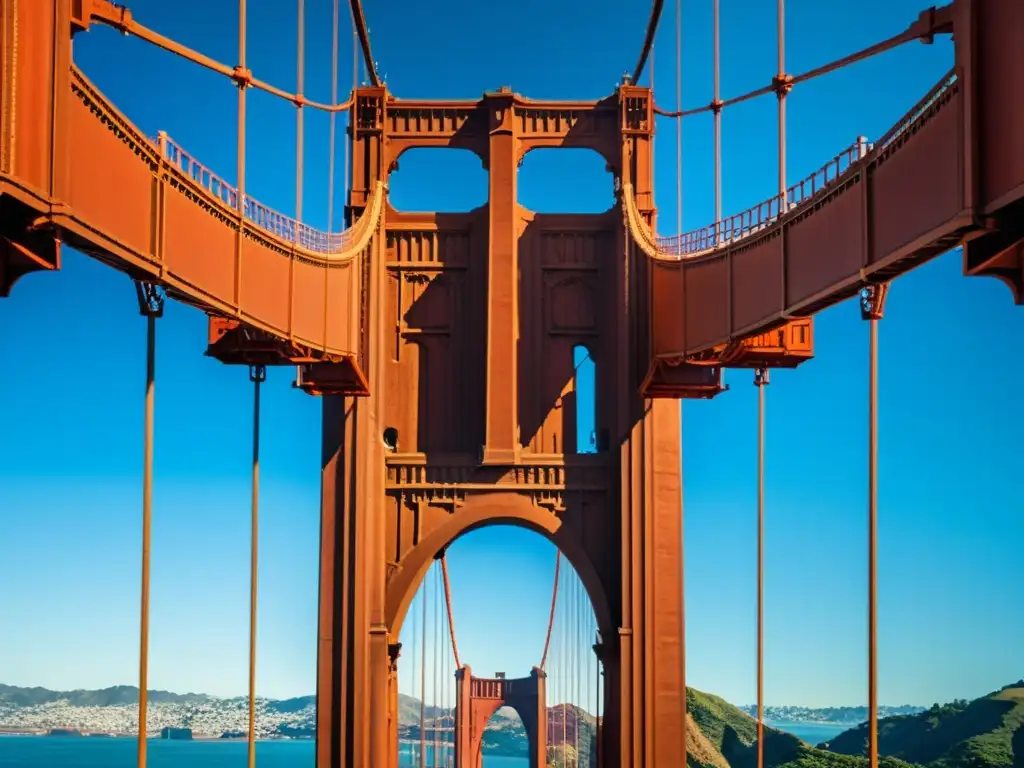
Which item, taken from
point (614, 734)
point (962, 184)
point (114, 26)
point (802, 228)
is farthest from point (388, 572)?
point (962, 184)

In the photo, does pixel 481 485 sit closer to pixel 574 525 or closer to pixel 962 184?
pixel 574 525

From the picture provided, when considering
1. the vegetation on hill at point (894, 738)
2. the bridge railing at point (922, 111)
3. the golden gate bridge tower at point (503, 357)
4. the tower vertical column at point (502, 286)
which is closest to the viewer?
the bridge railing at point (922, 111)

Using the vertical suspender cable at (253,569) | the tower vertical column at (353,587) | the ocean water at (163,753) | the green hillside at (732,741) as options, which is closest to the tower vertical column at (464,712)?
the green hillside at (732,741)

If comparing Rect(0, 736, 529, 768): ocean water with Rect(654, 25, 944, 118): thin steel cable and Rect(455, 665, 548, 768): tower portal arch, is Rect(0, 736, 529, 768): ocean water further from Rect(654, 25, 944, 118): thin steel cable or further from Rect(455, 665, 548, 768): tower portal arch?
Rect(654, 25, 944, 118): thin steel cable

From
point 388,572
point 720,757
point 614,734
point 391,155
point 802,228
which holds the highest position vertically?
point 391,155

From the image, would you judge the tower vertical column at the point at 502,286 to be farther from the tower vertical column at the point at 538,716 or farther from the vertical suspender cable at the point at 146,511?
the tower vertical column at the point at 538,716

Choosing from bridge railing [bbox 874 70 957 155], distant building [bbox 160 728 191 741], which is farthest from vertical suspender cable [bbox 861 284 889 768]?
distant building [bbox 160 728 191 741]

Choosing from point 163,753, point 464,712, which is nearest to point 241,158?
point 464,712
